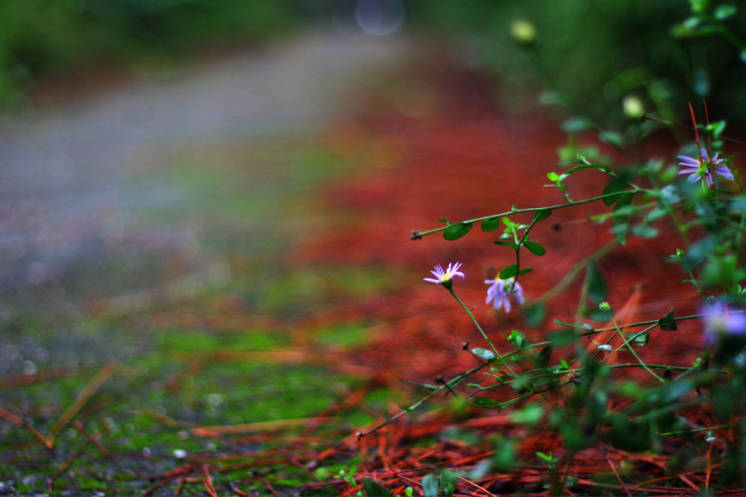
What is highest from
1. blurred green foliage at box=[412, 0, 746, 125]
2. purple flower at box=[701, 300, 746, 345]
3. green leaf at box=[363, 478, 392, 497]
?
blurred green foliage at box=[412, 0, 746, 125]

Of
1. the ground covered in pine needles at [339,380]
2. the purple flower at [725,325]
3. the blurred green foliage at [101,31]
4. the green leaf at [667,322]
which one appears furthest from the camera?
the blurred green foliage at [101,31]

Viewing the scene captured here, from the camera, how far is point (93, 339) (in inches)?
64.5

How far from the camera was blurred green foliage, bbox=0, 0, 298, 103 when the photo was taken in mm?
5531

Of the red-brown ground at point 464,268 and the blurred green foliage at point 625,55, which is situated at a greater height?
the blurred green foliage at point 625,55

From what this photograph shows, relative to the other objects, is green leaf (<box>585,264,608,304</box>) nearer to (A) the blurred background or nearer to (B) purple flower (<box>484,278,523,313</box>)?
(B) purple flower (<box>484,278,523,313</box>)

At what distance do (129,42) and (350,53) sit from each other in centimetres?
354

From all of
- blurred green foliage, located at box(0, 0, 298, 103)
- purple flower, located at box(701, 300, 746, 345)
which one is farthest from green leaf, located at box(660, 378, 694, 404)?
blurred green foliage, located at box(0, 0, 298, 103)

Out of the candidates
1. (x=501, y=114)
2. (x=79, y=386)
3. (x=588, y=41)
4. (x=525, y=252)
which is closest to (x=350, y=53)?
(x=501, y=114)

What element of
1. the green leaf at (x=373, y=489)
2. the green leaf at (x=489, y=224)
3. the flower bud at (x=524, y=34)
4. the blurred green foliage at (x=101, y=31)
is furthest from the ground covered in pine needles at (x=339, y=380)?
the blurred green foliage at (x=101, y=31)

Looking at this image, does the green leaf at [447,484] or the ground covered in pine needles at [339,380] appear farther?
the ground covered in pine needles at [339,380]

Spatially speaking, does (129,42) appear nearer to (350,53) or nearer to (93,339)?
(350,53)

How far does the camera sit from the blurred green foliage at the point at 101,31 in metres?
5.53

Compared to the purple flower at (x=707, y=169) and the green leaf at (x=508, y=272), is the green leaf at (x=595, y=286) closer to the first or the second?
the green leaf at (x=508, y=272)

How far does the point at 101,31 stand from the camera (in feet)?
22.5
